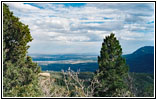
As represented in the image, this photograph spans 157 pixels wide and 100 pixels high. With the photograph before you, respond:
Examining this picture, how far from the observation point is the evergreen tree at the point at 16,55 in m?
10.7

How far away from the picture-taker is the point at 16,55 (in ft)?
39.1

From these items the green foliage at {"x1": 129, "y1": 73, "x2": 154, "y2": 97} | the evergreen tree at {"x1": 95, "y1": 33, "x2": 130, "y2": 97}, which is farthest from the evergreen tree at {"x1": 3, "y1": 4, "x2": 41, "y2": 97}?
the evergreen tree at {"x1": 95, "y1": 33, "x2": 130, "y2": 97}

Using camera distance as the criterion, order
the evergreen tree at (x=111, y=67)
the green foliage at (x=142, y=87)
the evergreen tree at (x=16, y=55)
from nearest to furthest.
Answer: the evergreen tree at (x=16, y=55) → the evergreen tree at (x=111, y=67) → the green foliage at (x=142, y=87)

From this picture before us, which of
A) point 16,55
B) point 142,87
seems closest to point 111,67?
point 16,55

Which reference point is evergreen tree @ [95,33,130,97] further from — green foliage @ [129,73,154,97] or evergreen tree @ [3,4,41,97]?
evergreen tree @ [3,4,41,97]

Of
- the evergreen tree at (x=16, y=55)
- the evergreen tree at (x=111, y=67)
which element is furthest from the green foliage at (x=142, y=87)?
the evergreen tree at (x=16, y=55)

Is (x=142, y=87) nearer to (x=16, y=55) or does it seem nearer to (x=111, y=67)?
(x=111, y=67)

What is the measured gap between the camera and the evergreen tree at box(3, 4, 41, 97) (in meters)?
10.7

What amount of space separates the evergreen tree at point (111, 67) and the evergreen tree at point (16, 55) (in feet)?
24.6

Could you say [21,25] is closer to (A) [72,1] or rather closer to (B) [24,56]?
(B) [24,56]

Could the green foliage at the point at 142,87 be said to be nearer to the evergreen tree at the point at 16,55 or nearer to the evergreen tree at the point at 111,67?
the evergreen tree at the point at 111,67

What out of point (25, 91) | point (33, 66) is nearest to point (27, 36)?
point (33, 66)

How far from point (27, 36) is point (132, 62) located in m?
151

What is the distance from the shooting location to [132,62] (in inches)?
6171
